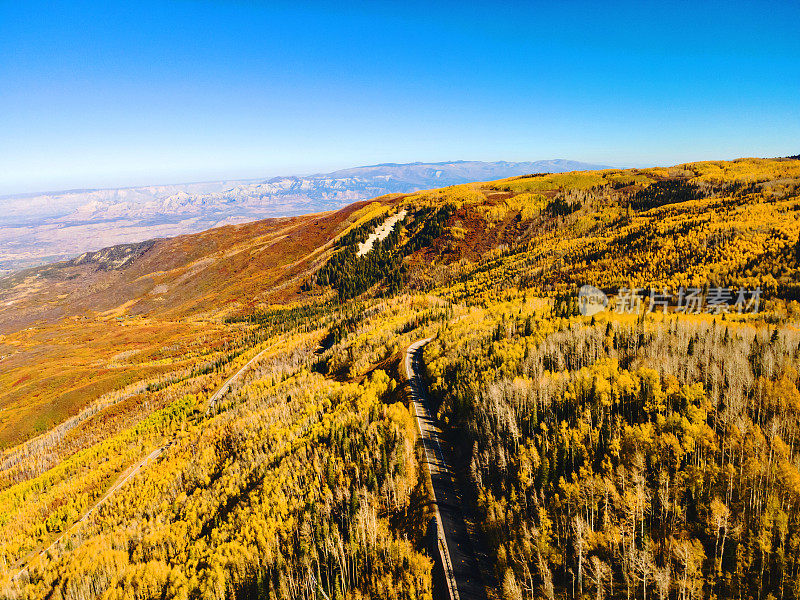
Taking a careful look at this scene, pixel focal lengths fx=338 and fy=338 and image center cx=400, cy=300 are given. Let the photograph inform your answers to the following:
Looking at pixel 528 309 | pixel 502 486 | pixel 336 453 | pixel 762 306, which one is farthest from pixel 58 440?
pixel 762 306

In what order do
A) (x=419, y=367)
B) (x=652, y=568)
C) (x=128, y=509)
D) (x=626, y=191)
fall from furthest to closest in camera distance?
(x=626, y=191)
(x=419, y=367)
(x=128, y=509)
(x=652, y=568)

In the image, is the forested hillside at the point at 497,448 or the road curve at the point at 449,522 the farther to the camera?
the road curve at the point at 449,522

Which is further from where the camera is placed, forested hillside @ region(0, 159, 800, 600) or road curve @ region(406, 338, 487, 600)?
road curve @ region(406, 338, 487, 600)

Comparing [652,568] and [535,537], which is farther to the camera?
[535,537]

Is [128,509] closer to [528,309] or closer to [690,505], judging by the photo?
[690,505]
